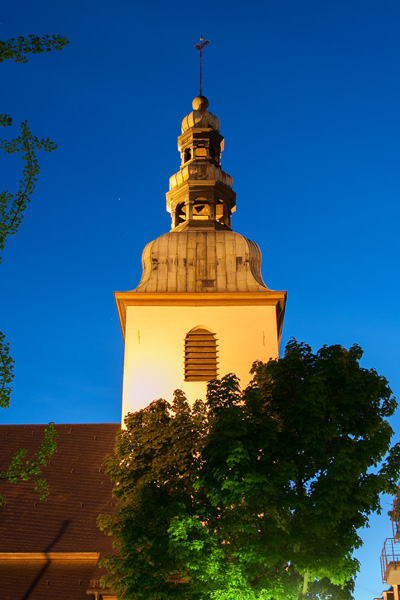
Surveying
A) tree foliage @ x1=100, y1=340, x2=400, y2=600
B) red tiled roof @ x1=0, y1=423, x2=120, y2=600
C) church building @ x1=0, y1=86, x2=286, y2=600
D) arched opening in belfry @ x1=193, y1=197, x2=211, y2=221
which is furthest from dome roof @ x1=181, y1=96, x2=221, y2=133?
tree foliage @ x1=100, y1=340, x2=400, y2=600

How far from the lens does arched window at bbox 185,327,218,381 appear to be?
27.9 meters

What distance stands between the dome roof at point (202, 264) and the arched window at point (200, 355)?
1.57 m

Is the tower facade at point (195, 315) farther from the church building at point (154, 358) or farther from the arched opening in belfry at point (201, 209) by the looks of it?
the arched opening in belfry at point (201, 209)

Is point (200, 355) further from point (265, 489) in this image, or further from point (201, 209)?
point (265, 489)

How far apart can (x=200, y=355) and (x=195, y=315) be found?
139 cm

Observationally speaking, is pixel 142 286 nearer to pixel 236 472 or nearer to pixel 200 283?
pixel 200 283

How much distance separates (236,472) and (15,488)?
42.9 feet

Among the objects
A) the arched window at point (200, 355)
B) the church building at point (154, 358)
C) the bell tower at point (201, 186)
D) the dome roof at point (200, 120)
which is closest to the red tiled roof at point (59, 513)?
the church building at point (154, 358)

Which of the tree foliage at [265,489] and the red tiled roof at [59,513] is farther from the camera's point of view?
the red tiled roof at [59,513]

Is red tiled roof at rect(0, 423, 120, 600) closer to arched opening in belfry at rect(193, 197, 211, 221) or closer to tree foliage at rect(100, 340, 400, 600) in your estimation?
tree foliage at rect(100, 340, 400, 600)

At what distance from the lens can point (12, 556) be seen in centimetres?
2555

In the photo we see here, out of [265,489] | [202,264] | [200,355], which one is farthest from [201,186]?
[265,489]

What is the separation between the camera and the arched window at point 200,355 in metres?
27.9

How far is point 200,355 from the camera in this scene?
28281 mm
